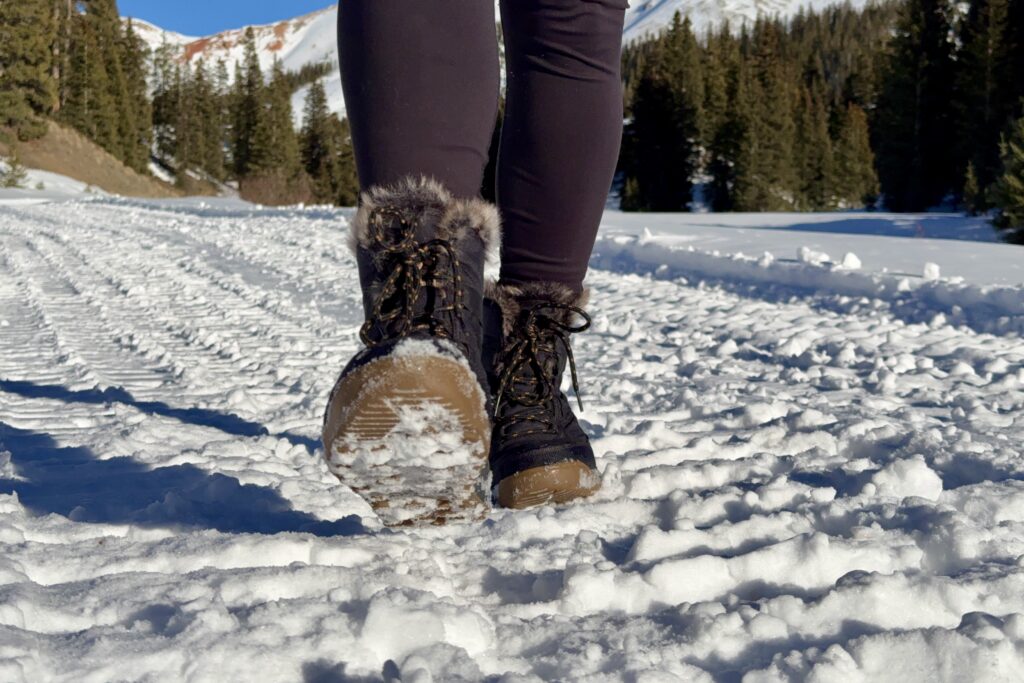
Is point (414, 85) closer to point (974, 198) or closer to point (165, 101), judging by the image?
point (974, 198)

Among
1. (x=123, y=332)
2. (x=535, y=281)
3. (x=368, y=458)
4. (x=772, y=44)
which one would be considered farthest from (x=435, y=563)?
(x=772, y=44)

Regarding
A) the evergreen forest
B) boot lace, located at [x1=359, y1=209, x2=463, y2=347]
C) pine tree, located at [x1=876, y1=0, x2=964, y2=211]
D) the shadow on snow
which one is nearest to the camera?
boot lace, located at [x1=359, y1=209, x2=463, y2=347]

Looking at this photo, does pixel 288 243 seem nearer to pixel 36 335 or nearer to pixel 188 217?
pixel 36 335

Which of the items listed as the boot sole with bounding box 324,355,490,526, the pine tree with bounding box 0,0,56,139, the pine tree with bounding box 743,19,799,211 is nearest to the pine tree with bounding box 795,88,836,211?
the pine tree with bounding box 743,19,799,211

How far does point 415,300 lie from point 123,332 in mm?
2461

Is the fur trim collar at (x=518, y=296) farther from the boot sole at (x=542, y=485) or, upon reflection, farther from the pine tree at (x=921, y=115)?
the pine tree at (x=921, y=115)

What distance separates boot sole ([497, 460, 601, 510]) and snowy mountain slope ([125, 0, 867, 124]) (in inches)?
5086

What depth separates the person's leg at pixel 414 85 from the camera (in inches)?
41.4

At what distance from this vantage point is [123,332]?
3107 millimetres

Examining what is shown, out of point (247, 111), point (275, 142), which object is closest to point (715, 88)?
point (275, 142)

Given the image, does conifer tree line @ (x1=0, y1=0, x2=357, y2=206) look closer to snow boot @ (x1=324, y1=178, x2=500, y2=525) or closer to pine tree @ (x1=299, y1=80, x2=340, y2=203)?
pine tree @ (x1=299, y1=80, x2=340, y2=203)

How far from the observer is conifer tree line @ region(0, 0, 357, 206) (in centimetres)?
3008

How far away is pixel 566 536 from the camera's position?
1115 millimetres

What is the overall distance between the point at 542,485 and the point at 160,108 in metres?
65.4
